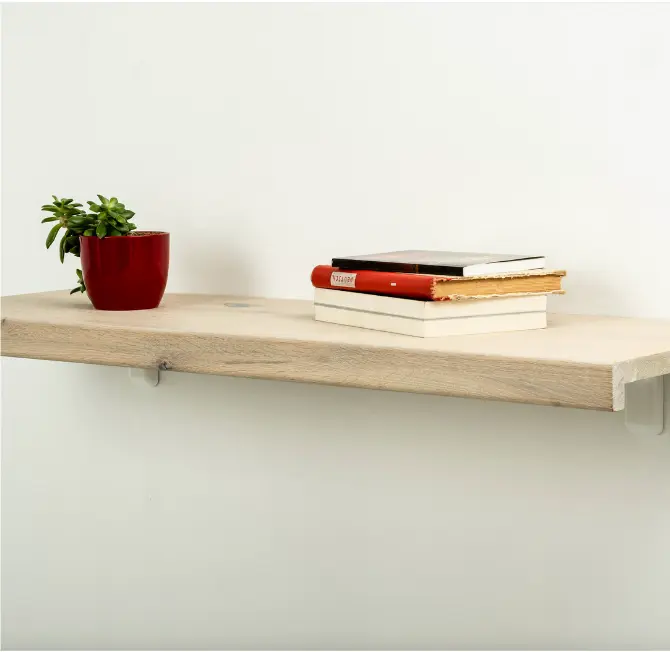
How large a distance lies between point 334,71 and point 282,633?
75 centimetres

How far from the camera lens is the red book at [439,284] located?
96 cm

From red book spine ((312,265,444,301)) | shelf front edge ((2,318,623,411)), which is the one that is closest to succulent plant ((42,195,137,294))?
shelf front edge ((2,318,623,411))

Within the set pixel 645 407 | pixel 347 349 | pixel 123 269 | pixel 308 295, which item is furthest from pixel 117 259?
pixel 645 407

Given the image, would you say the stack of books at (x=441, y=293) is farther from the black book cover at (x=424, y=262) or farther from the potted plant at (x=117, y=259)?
the potted plant at (x=117, y=259)

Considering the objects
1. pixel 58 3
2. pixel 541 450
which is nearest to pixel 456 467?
pixel 541 450

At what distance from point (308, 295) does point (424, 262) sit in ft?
1.10

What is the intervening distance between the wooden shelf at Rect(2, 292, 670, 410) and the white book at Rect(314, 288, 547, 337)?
13mm

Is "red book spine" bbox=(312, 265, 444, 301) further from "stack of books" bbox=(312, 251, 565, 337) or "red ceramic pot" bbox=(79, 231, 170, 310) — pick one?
"red ceramic pot" bbox=(79, 231, 170, 310)

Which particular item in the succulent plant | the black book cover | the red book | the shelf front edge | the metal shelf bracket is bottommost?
the metal shelf bracket

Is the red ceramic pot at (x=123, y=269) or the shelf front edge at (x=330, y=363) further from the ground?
the red ceramic pot at (x=123, y=269)

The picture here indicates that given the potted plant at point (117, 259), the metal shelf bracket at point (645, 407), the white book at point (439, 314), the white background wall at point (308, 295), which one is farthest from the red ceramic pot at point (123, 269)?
the metal shelf bracket at point (645, 407)

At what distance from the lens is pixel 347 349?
0.95 meters

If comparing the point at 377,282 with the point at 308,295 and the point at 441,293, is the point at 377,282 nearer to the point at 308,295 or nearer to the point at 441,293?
the point at 441,293

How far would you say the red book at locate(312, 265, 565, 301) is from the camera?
958mm
